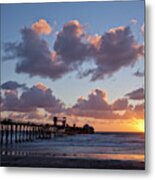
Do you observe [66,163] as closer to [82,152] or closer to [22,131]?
[82,152]

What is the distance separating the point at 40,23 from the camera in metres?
2.34

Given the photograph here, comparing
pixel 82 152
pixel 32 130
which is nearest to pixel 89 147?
pixel 82 152

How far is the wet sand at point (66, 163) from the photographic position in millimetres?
2244

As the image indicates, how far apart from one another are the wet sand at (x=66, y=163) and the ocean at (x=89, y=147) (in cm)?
1

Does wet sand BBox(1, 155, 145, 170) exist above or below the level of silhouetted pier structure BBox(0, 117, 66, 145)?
below

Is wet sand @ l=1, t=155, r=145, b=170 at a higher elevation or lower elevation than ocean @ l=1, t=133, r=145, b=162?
lower

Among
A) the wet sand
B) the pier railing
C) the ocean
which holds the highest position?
the pier railing

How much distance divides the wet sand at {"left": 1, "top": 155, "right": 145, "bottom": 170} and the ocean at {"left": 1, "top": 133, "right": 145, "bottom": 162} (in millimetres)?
14

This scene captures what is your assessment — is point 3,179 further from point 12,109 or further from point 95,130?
point 95,130

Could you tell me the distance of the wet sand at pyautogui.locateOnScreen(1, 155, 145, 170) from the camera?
2.24 metres

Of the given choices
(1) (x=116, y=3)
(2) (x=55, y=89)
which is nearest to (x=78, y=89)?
(2) (x=55, y=89)

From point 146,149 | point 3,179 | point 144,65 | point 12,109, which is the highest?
point 144,65

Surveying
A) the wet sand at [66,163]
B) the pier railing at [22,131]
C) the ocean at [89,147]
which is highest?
the pier railing at [22,131]

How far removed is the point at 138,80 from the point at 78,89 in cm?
28
